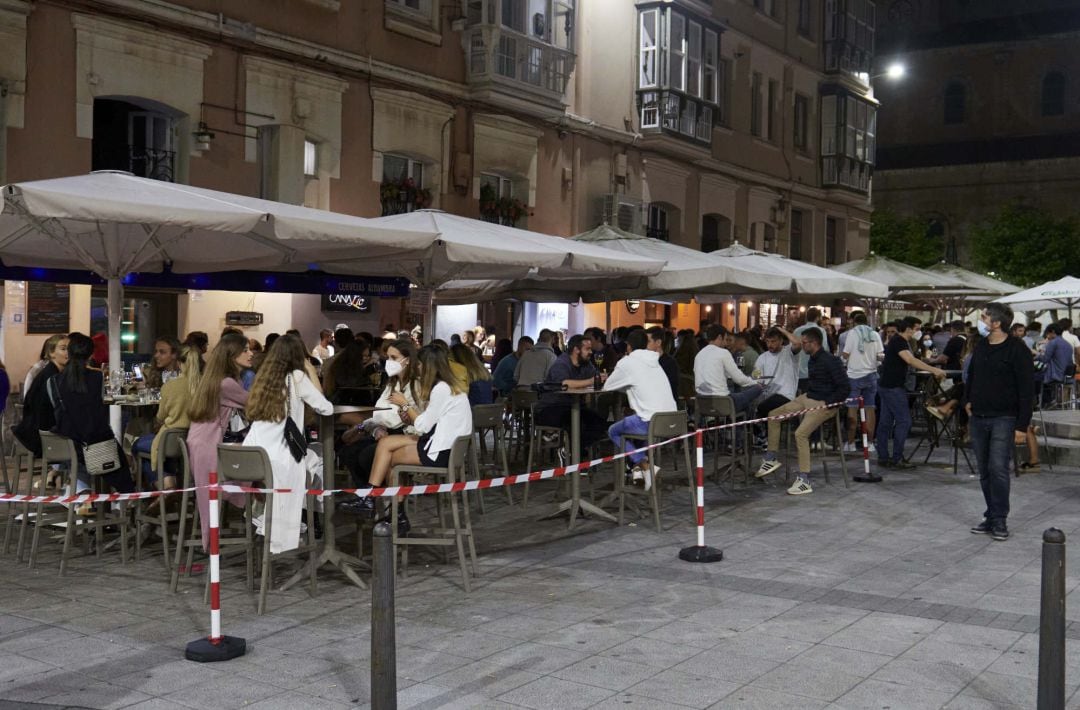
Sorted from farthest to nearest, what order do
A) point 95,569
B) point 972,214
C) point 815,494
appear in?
1. point 972,214
2. point 815,494
3. point 95,569

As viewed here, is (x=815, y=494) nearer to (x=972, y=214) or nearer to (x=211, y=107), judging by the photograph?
(x=211, y=107)

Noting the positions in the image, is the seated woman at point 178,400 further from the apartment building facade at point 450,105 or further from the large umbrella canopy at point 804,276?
the large umbrella canopy at point 804,276

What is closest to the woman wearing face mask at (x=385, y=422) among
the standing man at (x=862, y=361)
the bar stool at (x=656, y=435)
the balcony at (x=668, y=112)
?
the bar stool at (x=656, y=435)

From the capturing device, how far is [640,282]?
1476 centimetres

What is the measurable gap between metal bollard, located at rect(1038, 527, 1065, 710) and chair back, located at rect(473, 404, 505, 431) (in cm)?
694

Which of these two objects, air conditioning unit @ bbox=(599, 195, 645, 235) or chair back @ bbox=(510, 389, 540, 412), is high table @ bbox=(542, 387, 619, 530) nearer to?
chair back @ bbox=(510, 389, 540, 412)

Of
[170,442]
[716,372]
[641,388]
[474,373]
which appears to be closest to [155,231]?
[170,442]

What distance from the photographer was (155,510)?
9359 millimetres

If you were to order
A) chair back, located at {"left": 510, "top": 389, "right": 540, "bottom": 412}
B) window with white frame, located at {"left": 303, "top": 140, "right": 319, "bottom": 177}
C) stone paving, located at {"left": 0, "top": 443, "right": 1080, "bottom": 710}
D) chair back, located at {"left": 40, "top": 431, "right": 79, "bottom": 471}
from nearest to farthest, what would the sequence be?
stone paving, located at {"left": 0, "top": 443, "right": 1080, "bottom": 710} → chair back, located at {"left": 40, "top": 431, "right": 79, "bottom": 471} → chair back, located at {"left": 510, "top": 389, "right": 540, "bottom": 412} → window with white frame, located at {"left": 303, "top": 140, "right": 319, "bottom": 177}

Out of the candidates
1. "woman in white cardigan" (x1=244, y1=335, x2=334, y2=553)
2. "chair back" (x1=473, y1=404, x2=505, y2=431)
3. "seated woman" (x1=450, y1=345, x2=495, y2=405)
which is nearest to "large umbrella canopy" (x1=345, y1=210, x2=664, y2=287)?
"seated woman" (x1=450, y1=345, x2=495, y2=405)

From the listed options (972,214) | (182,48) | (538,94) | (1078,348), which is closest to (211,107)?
(182,48)

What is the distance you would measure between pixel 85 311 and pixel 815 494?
993cm

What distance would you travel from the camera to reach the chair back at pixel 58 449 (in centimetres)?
838

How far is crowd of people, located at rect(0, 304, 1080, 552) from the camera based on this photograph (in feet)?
26.4
